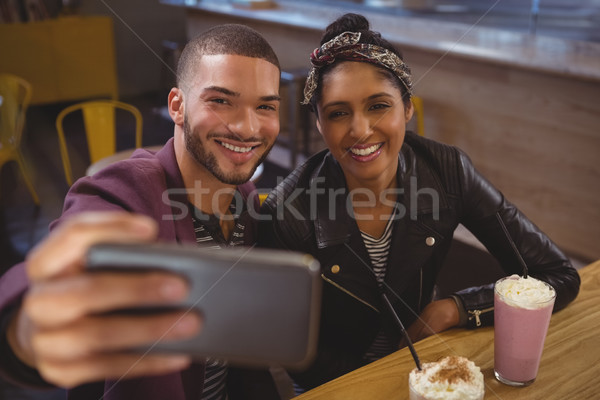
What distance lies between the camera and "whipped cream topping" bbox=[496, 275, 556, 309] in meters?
1.10

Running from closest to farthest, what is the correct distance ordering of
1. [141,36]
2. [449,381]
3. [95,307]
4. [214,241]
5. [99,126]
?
[95,307] → [449,381] → [214,241] → [99,126] → [141,36]

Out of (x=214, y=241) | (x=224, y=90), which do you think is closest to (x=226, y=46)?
(x=224, y=90)

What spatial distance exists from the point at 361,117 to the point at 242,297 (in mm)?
Answer: 991

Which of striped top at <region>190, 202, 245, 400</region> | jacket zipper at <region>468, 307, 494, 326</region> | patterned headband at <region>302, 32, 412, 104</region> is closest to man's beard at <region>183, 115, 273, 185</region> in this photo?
striped top at <region>190, 202, 245, 400</region>

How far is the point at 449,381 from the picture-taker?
3.21 ft

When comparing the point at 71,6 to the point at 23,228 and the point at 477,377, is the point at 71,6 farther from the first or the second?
the point at 477,377

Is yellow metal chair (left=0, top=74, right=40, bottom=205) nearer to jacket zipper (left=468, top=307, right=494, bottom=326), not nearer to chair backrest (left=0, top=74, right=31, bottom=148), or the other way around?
chair backrest (left=0, top=74, right=31, bottom=148)

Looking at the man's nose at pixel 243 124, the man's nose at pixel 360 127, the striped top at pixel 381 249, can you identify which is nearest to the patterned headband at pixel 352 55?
the man's nose at pixel 360 127

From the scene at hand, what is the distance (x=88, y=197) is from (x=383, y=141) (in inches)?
30.2

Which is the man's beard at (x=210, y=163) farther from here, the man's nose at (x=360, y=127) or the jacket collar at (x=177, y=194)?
the man's nose at (x=360, y=127)

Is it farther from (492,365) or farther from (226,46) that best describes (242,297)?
(226,46)

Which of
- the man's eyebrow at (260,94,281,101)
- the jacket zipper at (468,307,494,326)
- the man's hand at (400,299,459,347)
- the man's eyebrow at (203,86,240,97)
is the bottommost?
the man's hand at (400,299,459,347)

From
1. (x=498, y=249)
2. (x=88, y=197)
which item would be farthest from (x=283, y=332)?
(x=498, y=249)

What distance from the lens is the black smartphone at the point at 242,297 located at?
51 cm
